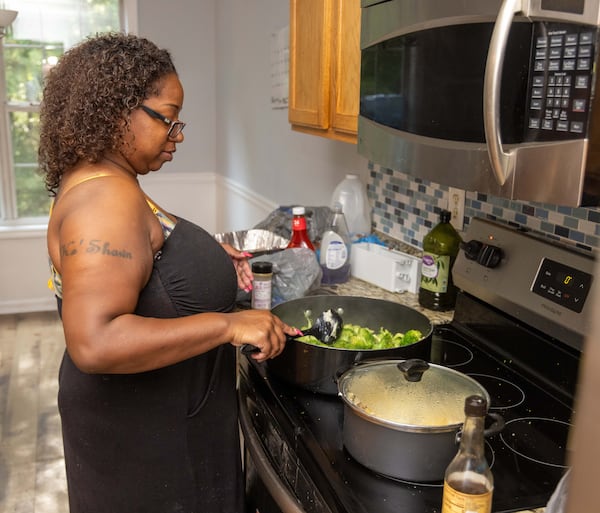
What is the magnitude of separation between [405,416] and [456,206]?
0.96m

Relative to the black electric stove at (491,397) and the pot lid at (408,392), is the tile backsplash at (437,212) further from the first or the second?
the pot lid at (408,392)

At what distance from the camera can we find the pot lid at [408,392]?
105cm

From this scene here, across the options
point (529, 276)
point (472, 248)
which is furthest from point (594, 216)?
point (472, 248)

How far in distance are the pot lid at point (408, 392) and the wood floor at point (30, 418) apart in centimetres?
175

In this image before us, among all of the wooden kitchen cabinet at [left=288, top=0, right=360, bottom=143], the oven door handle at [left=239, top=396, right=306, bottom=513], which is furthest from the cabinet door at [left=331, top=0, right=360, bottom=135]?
the oven door handle at [left=239, top=396, right=306, bottom=513]

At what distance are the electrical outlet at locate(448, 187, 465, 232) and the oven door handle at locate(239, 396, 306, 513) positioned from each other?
809 millimetres

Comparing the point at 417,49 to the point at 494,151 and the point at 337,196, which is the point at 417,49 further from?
the point at 337,196

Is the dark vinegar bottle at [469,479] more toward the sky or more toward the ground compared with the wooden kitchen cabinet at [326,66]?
more toward the ground

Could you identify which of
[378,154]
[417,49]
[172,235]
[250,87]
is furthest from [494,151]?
[250,87]

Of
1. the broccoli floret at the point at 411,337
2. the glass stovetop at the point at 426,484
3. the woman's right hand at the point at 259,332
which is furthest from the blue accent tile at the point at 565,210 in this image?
the woman's right hand at the point at 259,332

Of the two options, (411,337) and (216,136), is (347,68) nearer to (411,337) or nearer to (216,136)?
(411,337)

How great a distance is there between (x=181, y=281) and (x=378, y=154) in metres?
0.53

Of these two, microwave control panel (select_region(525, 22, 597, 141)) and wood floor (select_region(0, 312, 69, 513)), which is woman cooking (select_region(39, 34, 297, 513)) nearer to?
microwave control panel (select_region(525, 22, 597, 141))

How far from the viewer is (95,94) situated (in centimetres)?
115
